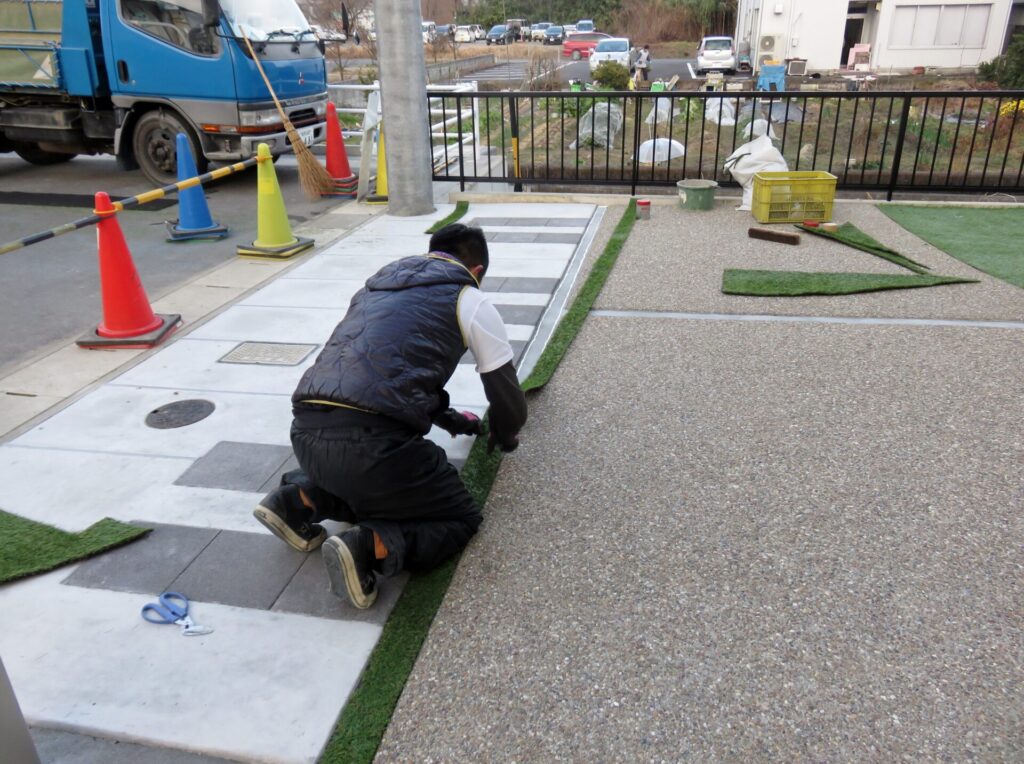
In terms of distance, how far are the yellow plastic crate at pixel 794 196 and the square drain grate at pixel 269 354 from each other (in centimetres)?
467

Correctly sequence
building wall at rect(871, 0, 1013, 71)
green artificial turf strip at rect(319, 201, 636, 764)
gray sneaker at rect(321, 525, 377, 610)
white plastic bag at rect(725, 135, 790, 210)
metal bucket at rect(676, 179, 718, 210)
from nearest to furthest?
green artificial turf strip at rect(319, 201, 636, 764) < gray sneaker at rect(321, 525, 377, 610) < white plastic bag at rect(725, 135, 790, 210) < metal bucket at rect(676, 179, 718, 210) < building wall at rect(871, 0, 1013, 71)

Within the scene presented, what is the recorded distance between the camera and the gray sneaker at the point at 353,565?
2.53m

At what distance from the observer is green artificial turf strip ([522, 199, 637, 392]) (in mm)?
4402

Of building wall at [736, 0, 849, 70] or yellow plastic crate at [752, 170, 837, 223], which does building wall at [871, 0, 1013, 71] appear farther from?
yellow plastic crate at [752, 170, 837, 223]

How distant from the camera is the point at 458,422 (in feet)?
11.9

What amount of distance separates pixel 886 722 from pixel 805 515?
1028 mm

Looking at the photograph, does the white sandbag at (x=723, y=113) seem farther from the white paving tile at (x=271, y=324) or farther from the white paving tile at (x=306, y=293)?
the white paving tile at (x=271, y=324)

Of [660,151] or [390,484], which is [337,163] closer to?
[660,151]

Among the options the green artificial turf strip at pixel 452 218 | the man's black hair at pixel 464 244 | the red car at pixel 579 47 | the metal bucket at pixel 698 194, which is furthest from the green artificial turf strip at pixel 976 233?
the red car at pixel 579 47

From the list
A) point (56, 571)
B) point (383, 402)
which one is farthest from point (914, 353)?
point (56, 571)

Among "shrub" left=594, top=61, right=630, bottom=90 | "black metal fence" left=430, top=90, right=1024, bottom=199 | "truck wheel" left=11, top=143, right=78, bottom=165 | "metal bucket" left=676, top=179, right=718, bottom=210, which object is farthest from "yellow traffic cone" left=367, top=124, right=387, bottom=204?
"shrub" left=594, top=61, right=630, bottom=90

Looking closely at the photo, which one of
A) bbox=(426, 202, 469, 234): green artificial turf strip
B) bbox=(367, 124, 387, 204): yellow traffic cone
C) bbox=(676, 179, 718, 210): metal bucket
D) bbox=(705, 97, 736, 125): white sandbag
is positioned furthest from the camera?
bbox=(705, 97, 736, 125): white sandbag

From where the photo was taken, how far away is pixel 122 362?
185 inches

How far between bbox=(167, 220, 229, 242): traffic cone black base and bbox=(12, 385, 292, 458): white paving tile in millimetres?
3521
